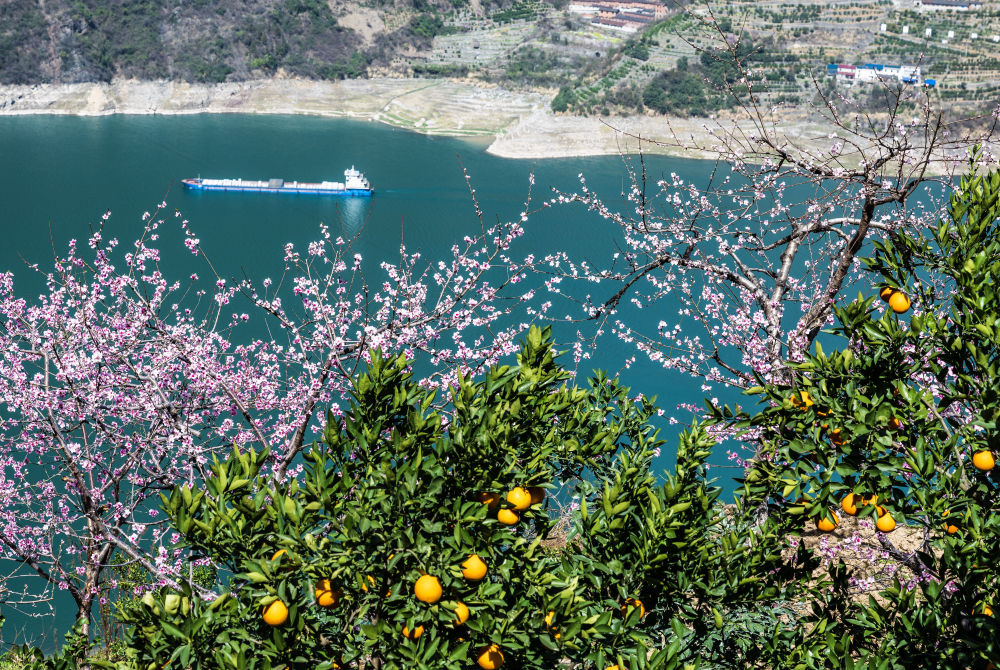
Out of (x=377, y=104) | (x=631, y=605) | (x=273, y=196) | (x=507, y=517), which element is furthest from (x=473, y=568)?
(x=377, y=104)

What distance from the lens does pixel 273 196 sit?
166 ft

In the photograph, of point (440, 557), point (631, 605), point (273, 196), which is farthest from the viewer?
point (273, 196)

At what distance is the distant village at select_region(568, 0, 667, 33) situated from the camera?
104312mm

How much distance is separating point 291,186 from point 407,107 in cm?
3377

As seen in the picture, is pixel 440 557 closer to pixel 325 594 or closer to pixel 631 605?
pixel 325 594

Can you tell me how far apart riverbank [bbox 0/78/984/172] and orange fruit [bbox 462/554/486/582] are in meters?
64.9

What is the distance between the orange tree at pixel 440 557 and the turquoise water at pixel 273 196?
15680 millimetres

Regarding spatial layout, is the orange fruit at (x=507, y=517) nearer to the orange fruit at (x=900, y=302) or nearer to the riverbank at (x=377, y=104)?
the orange fruit at (x=900, y=302)

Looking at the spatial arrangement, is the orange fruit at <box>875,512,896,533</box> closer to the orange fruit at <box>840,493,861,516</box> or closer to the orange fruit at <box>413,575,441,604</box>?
the orange fruit at <box>840,493,861,516</box>

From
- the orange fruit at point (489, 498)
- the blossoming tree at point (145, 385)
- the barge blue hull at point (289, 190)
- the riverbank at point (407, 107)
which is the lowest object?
the barge blue hull at point (289, 190)

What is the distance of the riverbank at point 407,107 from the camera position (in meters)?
69.8

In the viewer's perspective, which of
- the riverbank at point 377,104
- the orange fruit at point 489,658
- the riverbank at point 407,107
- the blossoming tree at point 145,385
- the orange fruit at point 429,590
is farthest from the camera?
the riverbank at point 377,104

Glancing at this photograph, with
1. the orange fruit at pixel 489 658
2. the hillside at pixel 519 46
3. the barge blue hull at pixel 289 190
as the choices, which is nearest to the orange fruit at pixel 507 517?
the orange fruit at pixel 489 658

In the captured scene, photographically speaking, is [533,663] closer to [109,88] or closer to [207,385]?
[207,385]
